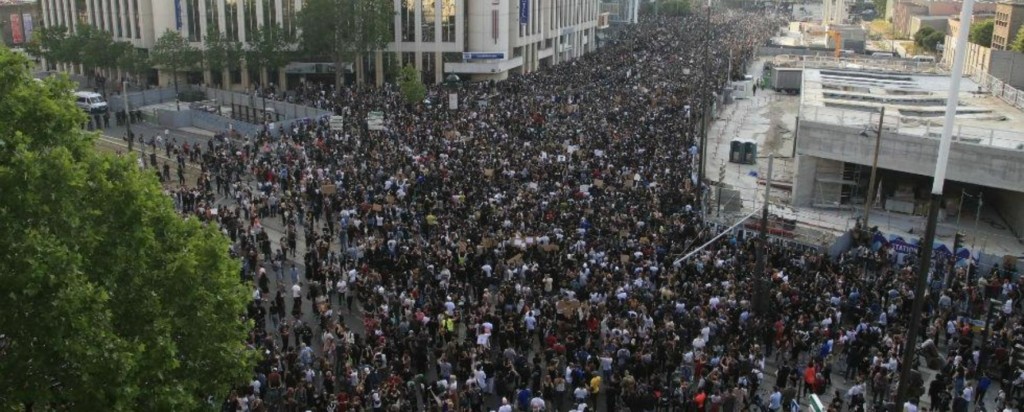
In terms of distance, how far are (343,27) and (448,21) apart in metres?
9.92

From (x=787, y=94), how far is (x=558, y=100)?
2564 cm

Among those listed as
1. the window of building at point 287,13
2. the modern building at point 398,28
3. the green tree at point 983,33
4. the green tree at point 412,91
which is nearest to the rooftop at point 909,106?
the green tree at point 412,91

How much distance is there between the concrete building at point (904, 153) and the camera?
96.4 ft

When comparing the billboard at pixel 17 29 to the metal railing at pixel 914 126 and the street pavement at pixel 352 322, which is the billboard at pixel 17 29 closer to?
the street pavement at pixel 352 322

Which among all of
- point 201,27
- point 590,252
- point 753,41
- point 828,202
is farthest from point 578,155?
point 753,41

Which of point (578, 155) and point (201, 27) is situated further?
point (201, 27)

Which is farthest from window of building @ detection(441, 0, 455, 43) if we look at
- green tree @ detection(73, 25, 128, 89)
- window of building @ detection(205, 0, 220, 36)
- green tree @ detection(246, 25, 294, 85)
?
green tree @ detection(73, 25, 128, 89)

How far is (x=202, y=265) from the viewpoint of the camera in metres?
13.2

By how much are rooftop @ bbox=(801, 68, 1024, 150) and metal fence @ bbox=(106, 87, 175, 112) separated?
40.9 m

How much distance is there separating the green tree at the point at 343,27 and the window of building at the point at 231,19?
7.57m

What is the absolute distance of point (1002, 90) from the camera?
4219 centimetres

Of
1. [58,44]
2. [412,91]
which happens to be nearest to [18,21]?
[58,44]

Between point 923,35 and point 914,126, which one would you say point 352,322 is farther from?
point 923,35

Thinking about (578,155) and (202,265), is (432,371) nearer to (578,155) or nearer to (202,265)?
(202,265)
